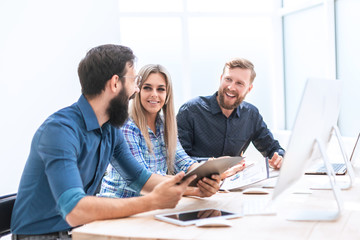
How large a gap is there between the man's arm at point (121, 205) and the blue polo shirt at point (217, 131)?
1658 millimetres

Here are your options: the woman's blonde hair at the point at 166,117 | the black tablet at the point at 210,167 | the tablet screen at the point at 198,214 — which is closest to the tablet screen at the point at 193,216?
the tablet screen at the point at 198,214

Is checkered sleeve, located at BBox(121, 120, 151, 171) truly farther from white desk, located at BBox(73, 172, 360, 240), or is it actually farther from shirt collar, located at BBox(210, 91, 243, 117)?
shirt collar, located at BBox(210, 91, 243, 117)

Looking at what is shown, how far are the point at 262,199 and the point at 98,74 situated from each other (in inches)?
33.6

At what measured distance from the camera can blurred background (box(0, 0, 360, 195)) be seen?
443cm

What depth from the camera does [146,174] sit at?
1.98m

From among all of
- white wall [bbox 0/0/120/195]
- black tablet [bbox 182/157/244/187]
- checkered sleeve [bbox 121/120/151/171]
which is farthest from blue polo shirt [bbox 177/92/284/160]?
white wall [bbox 0/0/120/195]

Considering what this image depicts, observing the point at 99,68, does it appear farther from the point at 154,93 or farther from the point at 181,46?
the point at 181,46

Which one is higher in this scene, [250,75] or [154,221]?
[250,75]

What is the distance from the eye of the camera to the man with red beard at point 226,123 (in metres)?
3.24

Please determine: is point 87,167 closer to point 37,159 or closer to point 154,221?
point 37,159

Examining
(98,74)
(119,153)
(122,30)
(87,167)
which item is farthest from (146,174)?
(122,30)

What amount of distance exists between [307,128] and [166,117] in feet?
4.33

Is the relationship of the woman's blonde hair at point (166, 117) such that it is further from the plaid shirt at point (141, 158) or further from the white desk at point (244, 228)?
the white desk at point (244, 228)

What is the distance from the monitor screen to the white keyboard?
183 millimetres
